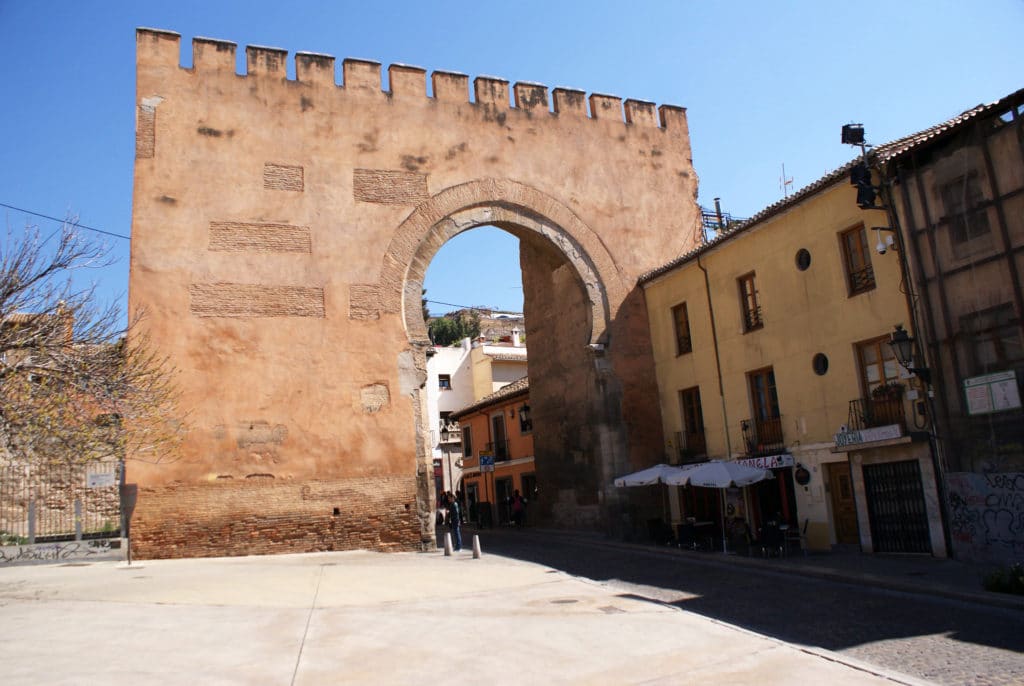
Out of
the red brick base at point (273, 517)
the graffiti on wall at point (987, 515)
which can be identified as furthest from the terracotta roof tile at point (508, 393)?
the graffiti on wall at point (987, 515)

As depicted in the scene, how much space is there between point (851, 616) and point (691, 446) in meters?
9.07

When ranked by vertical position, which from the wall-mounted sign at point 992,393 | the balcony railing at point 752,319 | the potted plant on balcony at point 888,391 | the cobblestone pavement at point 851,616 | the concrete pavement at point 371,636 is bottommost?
the cobblestone pavement at point 851,616

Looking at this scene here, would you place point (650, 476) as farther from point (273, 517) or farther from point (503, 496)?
point (503, 496)

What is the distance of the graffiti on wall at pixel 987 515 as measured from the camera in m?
9.92

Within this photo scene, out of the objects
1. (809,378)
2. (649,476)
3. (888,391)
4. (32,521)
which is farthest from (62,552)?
(888,391)

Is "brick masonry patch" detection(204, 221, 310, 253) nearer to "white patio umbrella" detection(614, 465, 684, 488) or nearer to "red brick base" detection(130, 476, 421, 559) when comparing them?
"red brick base" detection(130, 476, 421, 559)

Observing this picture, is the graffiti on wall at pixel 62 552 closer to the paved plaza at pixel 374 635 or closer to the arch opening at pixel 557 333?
the paved plaza at pixel 374 635

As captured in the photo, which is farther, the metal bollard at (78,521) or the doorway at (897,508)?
the metal bollard at (78,521)

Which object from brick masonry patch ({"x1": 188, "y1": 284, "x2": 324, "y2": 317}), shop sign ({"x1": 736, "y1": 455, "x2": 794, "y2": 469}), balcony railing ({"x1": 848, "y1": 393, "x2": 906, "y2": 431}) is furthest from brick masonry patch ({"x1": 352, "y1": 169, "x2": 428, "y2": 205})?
balcony railing ({"x1": 848, "y1": 393, "x2": 906, "y2": 431})

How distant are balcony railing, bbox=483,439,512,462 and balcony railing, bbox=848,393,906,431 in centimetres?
1469

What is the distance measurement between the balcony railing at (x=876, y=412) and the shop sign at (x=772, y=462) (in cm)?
144

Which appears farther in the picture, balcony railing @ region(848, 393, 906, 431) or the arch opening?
the arch opening

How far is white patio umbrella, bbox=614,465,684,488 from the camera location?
1484cm

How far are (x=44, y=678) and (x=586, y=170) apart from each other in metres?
15.2
